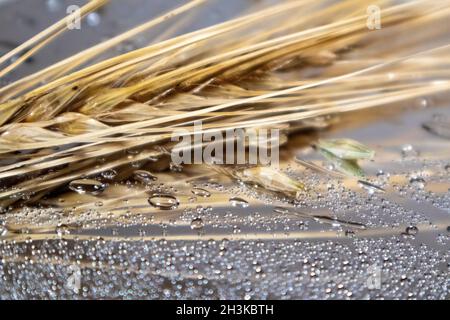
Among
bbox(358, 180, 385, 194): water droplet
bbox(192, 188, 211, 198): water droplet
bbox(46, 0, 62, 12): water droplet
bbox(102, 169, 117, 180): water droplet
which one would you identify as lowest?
bbox(192, 188, 211, 198): water droplet

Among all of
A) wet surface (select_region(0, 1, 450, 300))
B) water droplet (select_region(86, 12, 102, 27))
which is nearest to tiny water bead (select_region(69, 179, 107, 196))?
wet surface (select_region(0, 1, 450, 300))

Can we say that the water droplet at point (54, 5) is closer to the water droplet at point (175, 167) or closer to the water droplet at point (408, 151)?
the water droplet at point (175, 167)

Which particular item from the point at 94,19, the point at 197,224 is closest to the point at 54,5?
the point at 94,19

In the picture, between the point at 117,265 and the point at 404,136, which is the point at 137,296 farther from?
the point at 404,136

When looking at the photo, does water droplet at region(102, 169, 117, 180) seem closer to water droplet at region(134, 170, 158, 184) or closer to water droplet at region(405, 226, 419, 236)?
water droplet at region(134, 170, 158, 184)
